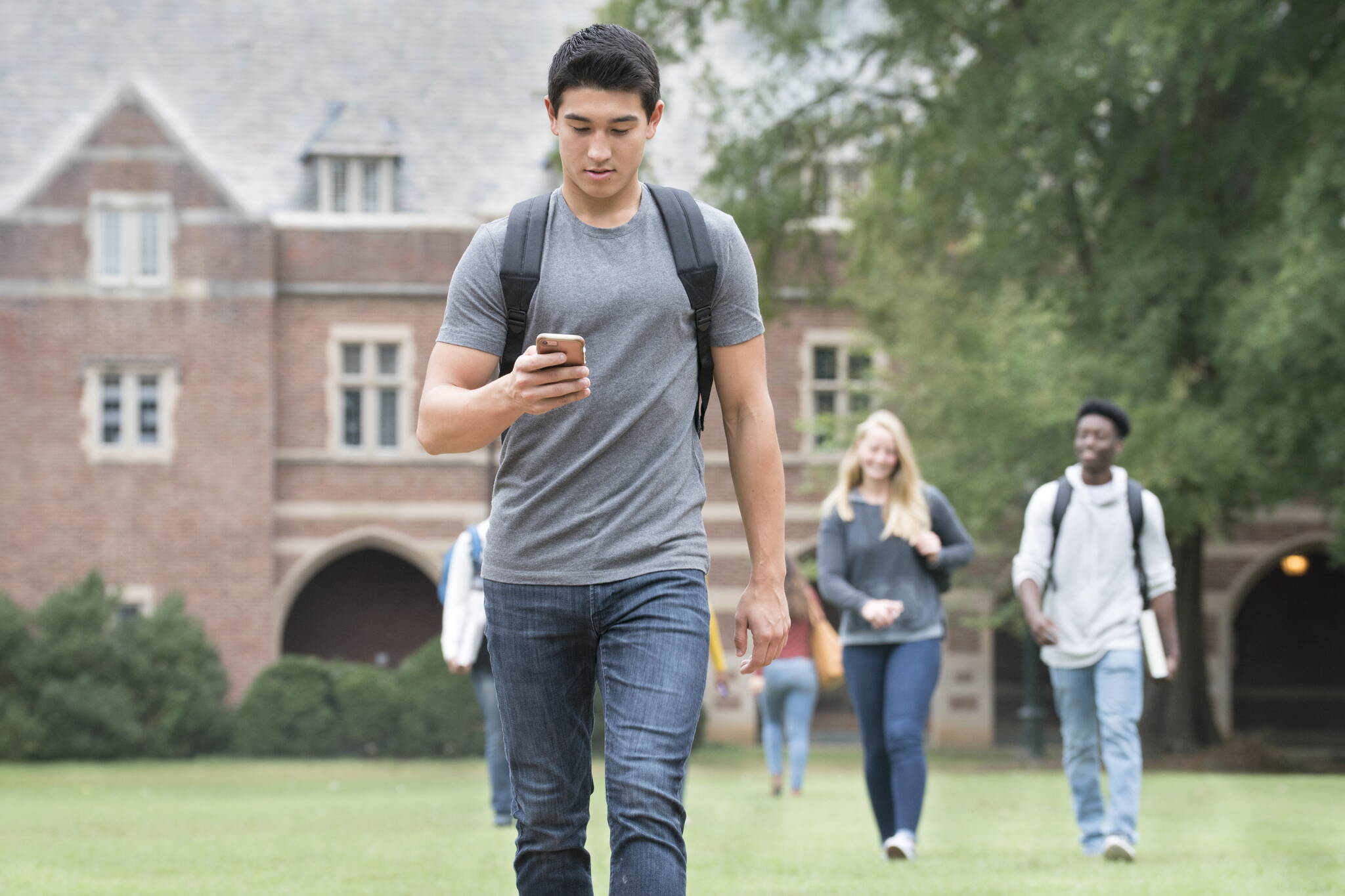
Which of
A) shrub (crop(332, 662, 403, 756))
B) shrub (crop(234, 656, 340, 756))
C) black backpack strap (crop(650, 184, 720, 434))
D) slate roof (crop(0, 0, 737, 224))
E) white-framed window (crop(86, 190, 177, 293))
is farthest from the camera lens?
slate roof (crop(0, 0, 737, 224))

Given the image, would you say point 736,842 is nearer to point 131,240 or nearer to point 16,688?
point 16,688

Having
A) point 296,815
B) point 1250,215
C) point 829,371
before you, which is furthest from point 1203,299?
point 296,815

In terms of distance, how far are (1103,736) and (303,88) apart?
81.7 ft

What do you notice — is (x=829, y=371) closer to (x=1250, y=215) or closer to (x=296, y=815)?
(x=1250, y=215)

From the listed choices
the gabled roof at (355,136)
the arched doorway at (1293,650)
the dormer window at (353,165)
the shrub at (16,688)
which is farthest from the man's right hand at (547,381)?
the arched doorway at (1293,650)

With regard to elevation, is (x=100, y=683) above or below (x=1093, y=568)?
below

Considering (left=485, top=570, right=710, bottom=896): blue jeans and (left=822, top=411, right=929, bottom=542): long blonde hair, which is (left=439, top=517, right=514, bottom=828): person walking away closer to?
(left=822, top=411, right=929, bottom=542): long blonde hair

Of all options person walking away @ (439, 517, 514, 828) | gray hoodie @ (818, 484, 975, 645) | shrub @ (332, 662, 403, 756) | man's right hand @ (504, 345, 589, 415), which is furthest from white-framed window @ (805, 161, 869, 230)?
man's right hand @ (504, 345, 589, 415)

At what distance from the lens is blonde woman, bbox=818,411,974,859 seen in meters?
7.60

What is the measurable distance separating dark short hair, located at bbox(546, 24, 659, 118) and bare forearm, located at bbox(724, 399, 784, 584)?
0.65 m

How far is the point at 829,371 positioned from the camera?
28.9 meters

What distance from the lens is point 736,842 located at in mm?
9375

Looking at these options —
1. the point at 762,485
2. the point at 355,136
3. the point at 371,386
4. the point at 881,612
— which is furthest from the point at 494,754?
the point at 355,136

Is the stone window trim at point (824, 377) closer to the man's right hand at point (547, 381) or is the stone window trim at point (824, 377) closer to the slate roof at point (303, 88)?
the slate roof at point (303, 88)
